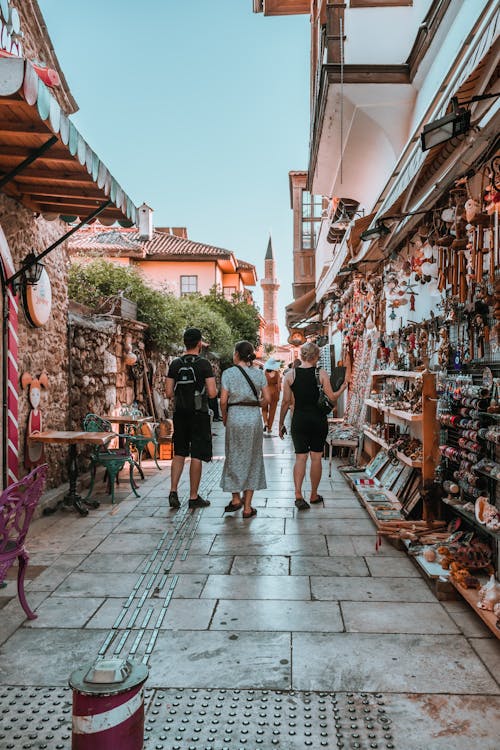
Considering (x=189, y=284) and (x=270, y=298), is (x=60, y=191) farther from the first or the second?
(x=270, y=298)

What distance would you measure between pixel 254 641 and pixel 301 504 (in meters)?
3.06

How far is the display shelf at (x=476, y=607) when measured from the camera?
10.3 ft

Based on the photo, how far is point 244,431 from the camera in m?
5.86

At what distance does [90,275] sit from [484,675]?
11.3 m

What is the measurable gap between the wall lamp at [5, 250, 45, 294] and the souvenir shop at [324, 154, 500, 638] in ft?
12.4

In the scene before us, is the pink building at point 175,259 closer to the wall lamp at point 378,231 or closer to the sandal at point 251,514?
the wall lamp at point 378,231

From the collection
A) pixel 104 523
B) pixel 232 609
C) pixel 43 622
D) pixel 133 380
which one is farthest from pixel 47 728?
pixel 133 380

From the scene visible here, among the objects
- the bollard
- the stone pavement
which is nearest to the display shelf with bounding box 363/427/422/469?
the stone pavement

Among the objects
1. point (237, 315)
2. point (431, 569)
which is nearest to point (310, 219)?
point (237, 315)

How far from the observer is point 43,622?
3.53 metres

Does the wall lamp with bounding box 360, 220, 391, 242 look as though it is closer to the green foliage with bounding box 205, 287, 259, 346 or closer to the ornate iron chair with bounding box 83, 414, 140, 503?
the ornate iron chair with bounding box 83, 414, 140, 503

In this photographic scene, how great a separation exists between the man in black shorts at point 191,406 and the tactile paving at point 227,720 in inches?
139

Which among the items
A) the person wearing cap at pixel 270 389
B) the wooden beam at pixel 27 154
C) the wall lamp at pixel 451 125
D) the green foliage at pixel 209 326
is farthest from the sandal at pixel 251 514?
the green foliage at pixel 209 326

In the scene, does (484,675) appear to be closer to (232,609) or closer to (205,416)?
(232,609)
